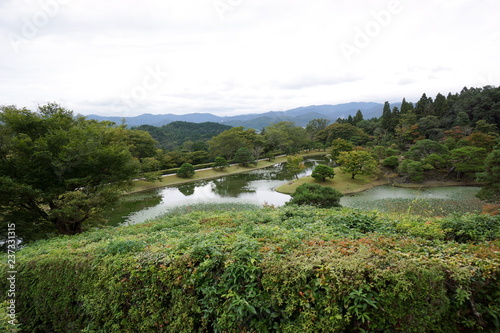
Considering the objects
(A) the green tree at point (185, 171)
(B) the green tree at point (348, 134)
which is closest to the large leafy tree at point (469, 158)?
(B) the green tree at point (348, 134)

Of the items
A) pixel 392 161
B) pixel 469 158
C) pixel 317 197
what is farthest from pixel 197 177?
pixel 469 158

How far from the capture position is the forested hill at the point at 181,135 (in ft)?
148

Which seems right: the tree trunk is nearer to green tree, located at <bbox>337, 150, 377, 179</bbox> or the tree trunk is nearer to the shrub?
green tree, located at <bbox>337, 150, 377, 179</bbox>

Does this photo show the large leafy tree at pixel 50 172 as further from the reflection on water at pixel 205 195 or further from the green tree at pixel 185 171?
the green tree at pixel 185 171

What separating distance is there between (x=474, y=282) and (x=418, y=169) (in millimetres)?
21823

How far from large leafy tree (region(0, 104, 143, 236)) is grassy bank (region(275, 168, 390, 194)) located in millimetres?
14399

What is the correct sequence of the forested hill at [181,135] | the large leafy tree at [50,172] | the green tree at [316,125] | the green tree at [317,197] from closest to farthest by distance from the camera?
the large leafy tree at [50,172] → the green tree at [317,197] → the forested hill at [181,135] → the green tree at [316,125]

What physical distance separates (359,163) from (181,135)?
56396mm

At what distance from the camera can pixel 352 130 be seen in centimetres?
4291

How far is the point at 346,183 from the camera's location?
21.6 metres

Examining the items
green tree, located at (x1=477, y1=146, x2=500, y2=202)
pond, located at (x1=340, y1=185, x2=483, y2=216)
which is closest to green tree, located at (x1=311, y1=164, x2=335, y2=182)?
pond, located at (x1=340, y1=185, x2=483, y2=216)

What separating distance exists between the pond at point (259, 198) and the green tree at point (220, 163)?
11.5 ft

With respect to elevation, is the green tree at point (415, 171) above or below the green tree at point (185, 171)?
below

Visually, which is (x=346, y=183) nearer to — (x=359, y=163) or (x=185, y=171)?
(x=359, y=163)
